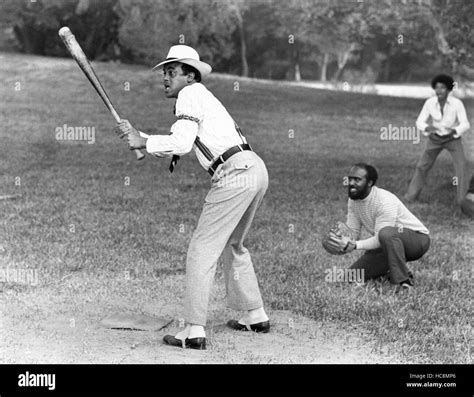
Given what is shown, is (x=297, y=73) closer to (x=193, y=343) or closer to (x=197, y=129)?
(x=197, y=129)

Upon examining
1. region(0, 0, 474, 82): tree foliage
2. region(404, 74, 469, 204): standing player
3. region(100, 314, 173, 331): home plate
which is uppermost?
region(0, 0, 474, 82): tree foliage

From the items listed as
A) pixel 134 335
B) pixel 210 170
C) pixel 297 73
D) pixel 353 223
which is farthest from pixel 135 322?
pixel 297 73

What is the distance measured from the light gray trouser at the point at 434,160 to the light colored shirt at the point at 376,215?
4.30 metres

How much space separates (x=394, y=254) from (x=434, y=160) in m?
4.93

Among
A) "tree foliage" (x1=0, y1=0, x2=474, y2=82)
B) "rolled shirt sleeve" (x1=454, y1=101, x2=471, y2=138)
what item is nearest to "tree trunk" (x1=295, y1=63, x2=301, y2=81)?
"tree foliage" (x1=0, y1=0, x2=474, y2=82)

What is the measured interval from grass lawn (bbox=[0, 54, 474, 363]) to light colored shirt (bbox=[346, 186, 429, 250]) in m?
0.44

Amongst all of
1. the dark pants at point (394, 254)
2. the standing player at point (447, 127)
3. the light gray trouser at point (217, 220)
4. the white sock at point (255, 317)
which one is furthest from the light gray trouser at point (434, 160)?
the light gray trouser at point (217, 220)

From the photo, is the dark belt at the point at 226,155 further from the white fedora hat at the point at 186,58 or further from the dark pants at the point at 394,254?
the dark pants at the point at 394,254

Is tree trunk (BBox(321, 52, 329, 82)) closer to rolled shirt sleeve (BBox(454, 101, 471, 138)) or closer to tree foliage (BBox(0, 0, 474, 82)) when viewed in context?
tree foliage (BBox(0, 0, 474, 82))

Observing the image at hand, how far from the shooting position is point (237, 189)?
18.1ft

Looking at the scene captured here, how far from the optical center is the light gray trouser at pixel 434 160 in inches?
444

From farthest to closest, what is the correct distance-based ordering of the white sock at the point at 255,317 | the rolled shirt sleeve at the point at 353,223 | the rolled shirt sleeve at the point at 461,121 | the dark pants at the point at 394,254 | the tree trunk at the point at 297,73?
the tree trunk at the point at 297,73
the rolled shirt sleeve at the point at 461,121
the rolled shirt sleeve at the point at 353,223
the dark pants at the point at 394,254
the white sock at the point at 255,317

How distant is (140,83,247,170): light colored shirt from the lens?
5.33 metres
